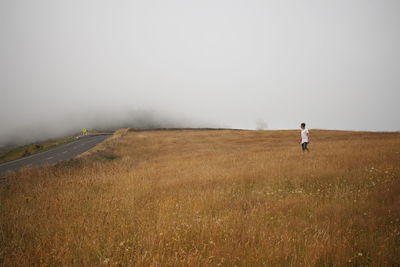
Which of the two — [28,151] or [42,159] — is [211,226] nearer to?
[42,159]

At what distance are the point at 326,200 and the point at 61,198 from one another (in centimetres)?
763

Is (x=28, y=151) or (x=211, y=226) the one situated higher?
(x=211, y=226)

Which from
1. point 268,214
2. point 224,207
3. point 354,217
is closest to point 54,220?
point 224,207

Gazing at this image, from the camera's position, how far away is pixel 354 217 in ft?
13.2

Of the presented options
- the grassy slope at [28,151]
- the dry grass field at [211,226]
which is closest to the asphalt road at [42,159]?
the grassy slope at [28,151]

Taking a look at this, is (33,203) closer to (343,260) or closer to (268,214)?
(268,214)

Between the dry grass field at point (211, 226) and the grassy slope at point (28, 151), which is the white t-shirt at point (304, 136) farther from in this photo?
the grassy slope at point (28, 151)

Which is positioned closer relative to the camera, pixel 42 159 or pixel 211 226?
pixel 211 226

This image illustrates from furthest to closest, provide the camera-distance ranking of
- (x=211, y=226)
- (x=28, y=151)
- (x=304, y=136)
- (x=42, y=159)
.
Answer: (x=28, y=151) < (x=42, y=159) < (x=304, y=136) < (x=211, y=226)

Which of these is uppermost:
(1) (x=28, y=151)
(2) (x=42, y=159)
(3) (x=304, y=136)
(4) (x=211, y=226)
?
(3) (x=304, y=136)

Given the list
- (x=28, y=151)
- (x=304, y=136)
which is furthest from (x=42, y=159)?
(x=304, y=136)

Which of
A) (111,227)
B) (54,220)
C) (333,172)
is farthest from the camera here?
(333,172)

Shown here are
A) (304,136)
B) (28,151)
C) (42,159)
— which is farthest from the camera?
(28,151)

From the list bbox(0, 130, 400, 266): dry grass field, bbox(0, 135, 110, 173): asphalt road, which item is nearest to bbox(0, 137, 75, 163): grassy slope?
bbox(0, 135, 110, 173): asphalt road
